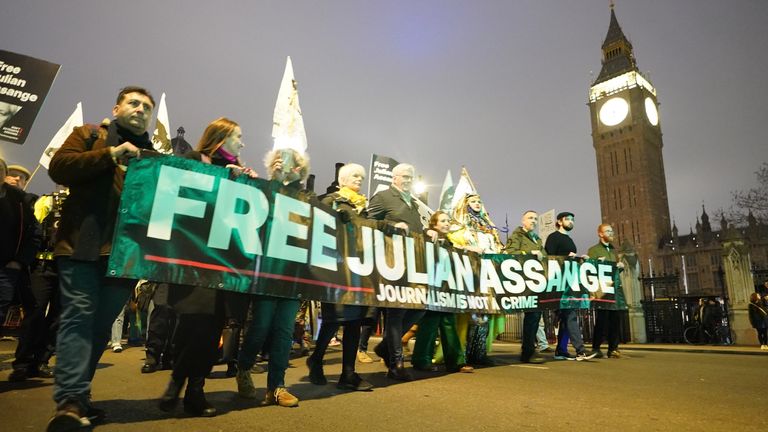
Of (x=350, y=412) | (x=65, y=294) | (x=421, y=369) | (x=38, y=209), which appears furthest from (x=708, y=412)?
(x=38, y=209)

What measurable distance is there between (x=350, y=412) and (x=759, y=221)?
34.8m

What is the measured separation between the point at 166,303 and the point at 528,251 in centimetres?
513

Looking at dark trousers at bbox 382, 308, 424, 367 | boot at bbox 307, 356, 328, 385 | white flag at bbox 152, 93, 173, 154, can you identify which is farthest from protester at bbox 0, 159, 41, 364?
white flag at bbox 152, 93, 173, 154

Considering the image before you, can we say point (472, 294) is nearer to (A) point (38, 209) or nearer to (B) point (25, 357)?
(B) point (25, 357)

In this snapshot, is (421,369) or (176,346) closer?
(176,346)

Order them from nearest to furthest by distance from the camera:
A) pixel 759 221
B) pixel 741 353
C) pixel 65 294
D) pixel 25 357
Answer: pixel 65 294, pixel 25 357, pixel 741 353, pixel 759 221

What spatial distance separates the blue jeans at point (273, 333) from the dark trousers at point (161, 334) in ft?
8.21

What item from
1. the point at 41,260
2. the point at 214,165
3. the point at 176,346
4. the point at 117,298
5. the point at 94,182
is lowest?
the point at 176,346

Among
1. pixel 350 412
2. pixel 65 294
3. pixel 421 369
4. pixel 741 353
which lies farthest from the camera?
pixel 741 353

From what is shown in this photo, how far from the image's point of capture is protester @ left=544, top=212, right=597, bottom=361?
6867 millimetres

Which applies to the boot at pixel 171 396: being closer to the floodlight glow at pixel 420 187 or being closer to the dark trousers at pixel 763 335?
the dark trousers at pixel 763 335

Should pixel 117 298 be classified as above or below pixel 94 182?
below

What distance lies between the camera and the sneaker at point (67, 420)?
2.36 metres

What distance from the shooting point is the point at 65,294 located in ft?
8.59
